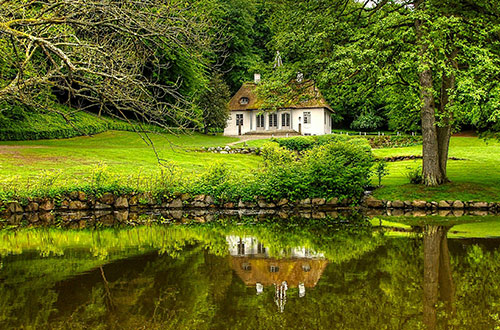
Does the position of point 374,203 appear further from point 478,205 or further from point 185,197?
point 185,197

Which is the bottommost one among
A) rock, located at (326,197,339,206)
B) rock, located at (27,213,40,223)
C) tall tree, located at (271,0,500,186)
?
rock, located at (326,197,339,206)

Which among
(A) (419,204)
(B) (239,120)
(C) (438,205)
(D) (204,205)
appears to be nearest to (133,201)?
(D) (204,205)

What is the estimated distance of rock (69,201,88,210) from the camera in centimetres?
1669

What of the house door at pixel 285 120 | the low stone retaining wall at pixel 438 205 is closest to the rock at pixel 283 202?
the low stone retaining wall at pixel 438 205

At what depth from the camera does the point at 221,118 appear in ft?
159

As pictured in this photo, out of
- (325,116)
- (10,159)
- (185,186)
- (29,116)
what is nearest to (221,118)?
(325,116)

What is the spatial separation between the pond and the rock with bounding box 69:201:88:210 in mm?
3504

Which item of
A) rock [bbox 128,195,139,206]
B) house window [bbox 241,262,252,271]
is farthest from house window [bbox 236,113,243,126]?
house window [bbox 241,262,252,271]

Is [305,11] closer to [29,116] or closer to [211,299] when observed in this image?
[211,299]

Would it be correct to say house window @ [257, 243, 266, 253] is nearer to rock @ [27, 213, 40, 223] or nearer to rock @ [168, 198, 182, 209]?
rock @ [168, 198, 182, 209]

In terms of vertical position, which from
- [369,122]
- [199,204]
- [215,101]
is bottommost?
[199,204]

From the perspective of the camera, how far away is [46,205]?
16.5m

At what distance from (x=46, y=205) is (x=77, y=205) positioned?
3.14 feet

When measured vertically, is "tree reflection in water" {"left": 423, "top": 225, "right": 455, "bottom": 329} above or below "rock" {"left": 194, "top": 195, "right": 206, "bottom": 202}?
above
